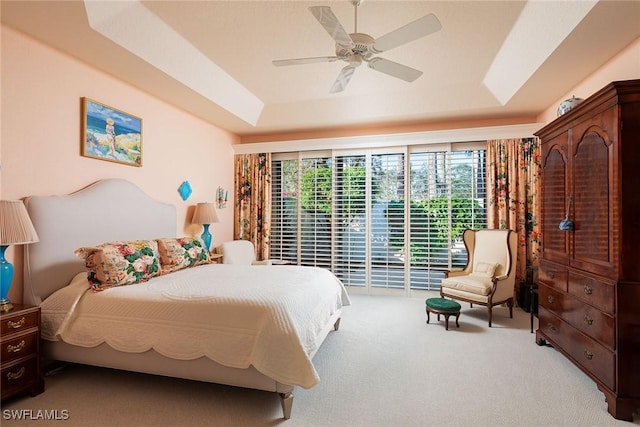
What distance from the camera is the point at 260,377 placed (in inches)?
89.5

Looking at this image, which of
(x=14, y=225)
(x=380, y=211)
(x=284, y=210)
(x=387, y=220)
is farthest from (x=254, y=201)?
(x=14, y=225)

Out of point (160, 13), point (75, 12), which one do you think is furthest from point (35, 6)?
point (160, 13)

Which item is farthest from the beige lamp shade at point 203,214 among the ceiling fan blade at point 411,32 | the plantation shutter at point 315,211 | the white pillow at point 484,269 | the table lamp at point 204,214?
the white pillow at point 484,269

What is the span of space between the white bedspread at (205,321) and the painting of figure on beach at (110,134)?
1329mm

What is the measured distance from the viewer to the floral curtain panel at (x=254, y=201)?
597 cm

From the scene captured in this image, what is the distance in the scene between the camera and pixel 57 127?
305 cm

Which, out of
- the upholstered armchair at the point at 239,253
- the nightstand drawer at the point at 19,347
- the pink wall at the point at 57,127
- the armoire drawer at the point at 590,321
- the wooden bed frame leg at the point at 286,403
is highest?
the pink wall at the point at 57,127

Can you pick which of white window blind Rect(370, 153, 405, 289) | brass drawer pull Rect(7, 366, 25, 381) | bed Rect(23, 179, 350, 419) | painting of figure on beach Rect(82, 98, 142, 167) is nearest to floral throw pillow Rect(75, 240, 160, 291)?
bed Rect(23, 179, 350, 419)

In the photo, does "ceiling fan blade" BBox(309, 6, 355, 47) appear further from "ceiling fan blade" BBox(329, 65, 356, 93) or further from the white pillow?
the white pillow

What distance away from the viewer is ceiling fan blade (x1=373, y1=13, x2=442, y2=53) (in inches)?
86.7

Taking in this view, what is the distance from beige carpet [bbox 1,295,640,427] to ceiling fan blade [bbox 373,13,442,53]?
2.56 m

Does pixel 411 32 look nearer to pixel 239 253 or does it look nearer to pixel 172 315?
pixel 172 315

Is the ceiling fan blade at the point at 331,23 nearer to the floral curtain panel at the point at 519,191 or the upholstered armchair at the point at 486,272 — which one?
the upholstered armchair at the point at 486,272

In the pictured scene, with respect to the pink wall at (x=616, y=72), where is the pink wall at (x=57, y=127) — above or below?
below
